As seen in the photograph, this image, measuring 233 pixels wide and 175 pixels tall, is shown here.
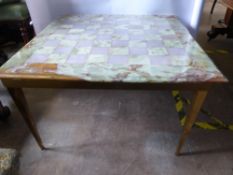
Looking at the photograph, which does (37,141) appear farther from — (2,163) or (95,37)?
(95,37)

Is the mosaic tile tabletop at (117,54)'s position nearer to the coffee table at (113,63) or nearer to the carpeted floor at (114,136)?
the coffee table at (113,63)

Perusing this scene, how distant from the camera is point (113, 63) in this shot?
823 millimetres

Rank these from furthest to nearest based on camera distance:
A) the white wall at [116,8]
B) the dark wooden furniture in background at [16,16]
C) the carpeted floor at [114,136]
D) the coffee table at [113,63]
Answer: the dark wooden furniture in background at [16,16], the white wall at [116,8], the carpeted floor at [114,136], the coffee table at [113,63]

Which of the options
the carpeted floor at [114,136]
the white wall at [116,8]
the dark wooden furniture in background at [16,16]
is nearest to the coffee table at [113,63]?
the carpeted floor at [114,136]

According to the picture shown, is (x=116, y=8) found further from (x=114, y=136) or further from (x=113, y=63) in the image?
(x=114, y=136)

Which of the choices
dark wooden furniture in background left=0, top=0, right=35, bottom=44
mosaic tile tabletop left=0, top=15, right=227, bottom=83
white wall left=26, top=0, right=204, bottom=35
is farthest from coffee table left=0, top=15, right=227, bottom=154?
dark wooden furniture in background left=0, top=0, right=35, bottom=44

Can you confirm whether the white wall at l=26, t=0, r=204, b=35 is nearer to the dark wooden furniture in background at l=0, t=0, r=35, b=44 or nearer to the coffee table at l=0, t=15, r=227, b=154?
the coffee table at l=0, t=15, r=227, b=154

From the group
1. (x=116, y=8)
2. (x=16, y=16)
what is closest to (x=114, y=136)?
(x=116, y=8)

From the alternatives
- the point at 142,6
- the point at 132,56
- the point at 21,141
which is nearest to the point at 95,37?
the point at 132,56

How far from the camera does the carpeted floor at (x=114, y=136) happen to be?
3.49ft

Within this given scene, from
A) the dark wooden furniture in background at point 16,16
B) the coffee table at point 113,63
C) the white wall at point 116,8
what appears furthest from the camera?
the dark wooden furniture in background at point 16,16

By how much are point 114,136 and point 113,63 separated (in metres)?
0.60

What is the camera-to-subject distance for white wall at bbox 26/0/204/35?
4.58ft

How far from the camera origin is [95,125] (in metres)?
1.31
